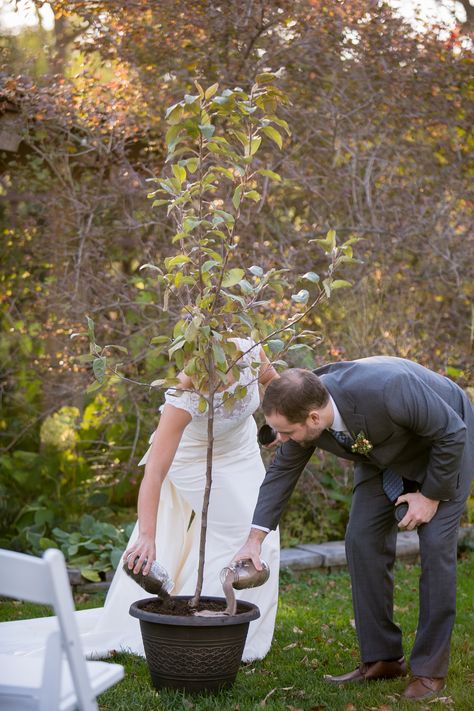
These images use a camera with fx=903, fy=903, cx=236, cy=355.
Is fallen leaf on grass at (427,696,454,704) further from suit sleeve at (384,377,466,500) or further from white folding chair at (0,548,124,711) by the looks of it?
white folding chair at (0,548,124,711)

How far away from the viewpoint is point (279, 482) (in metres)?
3.68

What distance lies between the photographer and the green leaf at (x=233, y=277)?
11.1 ft

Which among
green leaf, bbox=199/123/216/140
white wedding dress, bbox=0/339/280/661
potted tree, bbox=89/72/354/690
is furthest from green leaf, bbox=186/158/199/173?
white wedding dress, bbox=0/339/280/661

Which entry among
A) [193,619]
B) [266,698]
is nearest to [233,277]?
[193,619]

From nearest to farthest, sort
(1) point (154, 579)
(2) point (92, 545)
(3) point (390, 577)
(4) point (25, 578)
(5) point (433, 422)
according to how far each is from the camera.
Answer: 1. (4) point (25, 578)
2. (5) point (433, 422)
3. (1) point (154, 579)
4. (3) point (390, 577)
5. (2) point (92, 545)

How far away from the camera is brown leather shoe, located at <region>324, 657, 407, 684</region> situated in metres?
3.71

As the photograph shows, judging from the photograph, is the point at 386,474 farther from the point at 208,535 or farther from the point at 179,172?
the point at 179,172

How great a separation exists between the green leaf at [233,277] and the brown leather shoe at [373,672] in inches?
66.0

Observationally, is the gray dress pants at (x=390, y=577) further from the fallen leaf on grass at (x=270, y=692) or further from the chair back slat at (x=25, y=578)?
the chair back slat at (x=25, y=578)

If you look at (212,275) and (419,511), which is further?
(212,275)

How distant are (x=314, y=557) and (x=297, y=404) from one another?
2.90 meters

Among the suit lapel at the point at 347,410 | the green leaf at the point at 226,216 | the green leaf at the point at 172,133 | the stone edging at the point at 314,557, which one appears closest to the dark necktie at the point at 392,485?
the suit lapel at the point at 347,410

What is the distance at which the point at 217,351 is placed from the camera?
3402 mm

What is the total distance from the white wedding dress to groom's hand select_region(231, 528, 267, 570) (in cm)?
47
